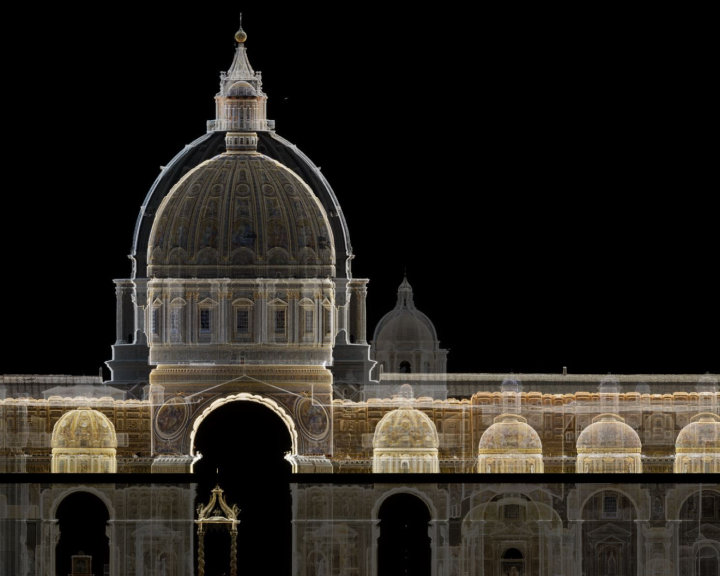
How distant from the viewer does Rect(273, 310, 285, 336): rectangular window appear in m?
95.4

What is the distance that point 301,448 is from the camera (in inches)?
3679

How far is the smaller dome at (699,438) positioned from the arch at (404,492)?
9038 millimetres

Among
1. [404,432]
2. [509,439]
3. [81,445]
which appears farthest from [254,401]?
[509,439]

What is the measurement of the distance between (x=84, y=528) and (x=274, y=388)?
8.17 meters

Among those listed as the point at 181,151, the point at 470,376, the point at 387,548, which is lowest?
the point at 387,548

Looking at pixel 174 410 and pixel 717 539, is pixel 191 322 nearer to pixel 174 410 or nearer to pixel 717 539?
pixel 174 410

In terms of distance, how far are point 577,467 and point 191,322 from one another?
47.5 feet

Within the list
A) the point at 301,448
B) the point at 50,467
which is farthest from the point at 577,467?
the point at 50,467

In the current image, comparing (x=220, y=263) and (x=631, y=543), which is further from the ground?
(x=220, y=263)

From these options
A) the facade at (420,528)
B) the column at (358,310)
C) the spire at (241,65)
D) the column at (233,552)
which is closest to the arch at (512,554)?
the facade at (420,528)

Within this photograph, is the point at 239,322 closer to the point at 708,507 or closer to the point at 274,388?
the point at 274,388

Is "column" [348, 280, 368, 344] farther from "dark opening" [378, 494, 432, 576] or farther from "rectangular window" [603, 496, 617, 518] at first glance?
"rectangular window" [603, 496, 617, 518]

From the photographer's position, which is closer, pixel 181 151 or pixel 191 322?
pixel 191 322

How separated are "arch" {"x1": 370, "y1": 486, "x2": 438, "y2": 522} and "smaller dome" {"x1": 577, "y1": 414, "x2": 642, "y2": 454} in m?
5.60
